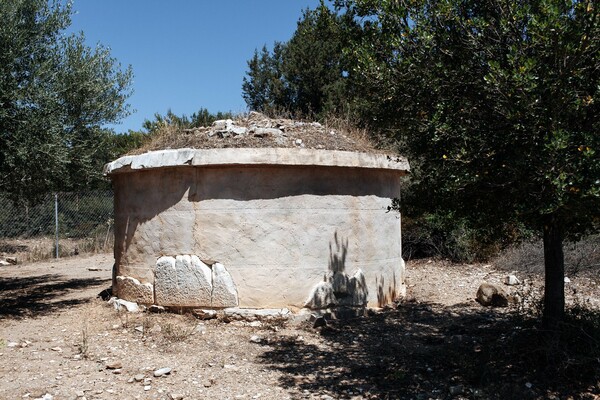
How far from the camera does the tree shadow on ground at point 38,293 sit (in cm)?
849

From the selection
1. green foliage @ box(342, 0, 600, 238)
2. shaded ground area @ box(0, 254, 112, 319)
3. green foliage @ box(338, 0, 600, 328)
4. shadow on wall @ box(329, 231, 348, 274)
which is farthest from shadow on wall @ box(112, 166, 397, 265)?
shaded ground area @ box(0, 254, 112, 319)

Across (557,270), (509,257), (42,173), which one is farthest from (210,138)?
(509,257)

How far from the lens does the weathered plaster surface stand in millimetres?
7062

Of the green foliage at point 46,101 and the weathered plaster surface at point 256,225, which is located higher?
the green foliage at point 46,101

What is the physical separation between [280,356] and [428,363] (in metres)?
1.51

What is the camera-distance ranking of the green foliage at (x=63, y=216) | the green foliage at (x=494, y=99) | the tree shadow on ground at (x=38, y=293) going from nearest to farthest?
the green foliage at (x=494, y=99) → the tree shadow on ground at (x=38, y=293) → the green foliage at (x=63, y=216)

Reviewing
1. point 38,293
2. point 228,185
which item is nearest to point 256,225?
point 228,185

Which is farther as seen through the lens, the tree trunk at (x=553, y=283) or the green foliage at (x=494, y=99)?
the tree trunk at (x=553, y=283)

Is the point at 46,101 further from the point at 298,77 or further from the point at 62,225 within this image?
the point at 298,77

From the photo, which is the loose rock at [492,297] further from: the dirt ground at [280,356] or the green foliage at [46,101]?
the green foliage at [46,101]

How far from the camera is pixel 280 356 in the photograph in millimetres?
5934

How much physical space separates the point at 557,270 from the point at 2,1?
7.41 metres

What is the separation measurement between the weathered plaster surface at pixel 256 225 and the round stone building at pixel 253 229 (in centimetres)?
1

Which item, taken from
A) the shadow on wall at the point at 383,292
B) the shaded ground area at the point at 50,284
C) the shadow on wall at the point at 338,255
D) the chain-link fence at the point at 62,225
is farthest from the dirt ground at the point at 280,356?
the chain-link fence at the point at 62,225
